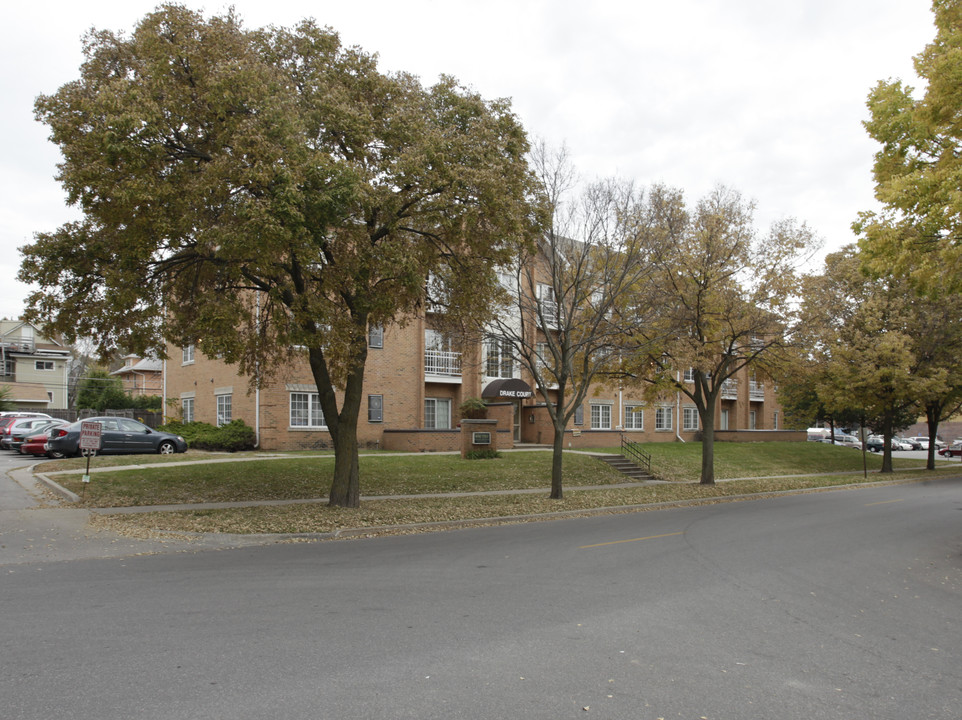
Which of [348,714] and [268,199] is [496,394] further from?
[348,714]

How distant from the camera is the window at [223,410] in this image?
29.4 metres

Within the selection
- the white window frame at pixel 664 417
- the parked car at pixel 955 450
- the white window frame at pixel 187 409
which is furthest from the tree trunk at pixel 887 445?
the white window frame at pixel 187 409

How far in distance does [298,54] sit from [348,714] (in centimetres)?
1322

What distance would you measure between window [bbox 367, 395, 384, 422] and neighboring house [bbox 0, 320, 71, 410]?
39494mm

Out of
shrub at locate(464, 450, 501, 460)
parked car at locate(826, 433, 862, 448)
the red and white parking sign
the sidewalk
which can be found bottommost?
parked car at locate(826, 433, 862, 448)

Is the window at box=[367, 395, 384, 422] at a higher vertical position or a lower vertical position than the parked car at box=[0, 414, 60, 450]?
higher

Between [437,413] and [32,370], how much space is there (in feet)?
145

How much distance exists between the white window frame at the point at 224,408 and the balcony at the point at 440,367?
8.59m

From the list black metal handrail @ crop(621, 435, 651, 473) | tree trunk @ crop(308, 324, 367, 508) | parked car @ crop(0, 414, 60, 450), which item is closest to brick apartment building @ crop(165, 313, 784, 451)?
black metal handrail @ crop(621, 435, 651, 473)

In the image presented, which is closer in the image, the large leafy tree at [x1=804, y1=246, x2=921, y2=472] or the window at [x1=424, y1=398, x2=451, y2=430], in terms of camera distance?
the large leafy tree at [x1=804, y1=246, x2=921, y2=472]

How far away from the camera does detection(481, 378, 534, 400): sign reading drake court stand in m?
33.2

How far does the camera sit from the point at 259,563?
9.62 m

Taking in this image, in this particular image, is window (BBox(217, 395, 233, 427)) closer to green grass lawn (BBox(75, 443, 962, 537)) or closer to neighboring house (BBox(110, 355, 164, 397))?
green grass lawn (BBox(75, 443, 962, 537))

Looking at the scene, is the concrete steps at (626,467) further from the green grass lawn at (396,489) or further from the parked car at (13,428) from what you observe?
the parked car at (13,428)
